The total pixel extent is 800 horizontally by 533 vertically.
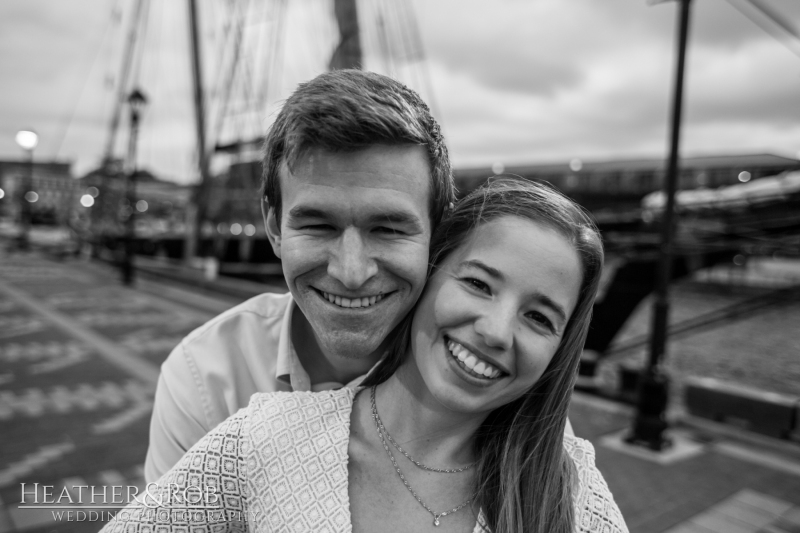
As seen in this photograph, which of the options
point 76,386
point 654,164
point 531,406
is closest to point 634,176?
point 654,164

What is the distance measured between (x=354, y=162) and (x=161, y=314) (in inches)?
403

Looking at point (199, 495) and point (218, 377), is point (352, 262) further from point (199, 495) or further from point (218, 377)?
point (218, 377)

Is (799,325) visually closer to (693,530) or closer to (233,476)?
(693,530)

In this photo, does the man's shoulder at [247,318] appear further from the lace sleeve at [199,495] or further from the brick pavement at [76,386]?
the brick pavement at [76,386]

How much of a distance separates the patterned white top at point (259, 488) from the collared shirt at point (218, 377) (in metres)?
0.40

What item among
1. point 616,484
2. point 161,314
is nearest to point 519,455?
point 616,484

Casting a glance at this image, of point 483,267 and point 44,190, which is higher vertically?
point 44,190

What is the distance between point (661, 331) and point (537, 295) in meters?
4.91

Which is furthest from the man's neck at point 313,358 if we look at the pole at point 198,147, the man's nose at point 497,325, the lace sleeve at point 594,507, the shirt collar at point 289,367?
the pole at point 198,147

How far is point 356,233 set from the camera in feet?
4.44

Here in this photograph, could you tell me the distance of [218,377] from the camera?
1.80 meters

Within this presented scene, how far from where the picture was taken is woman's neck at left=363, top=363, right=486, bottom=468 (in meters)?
1.37

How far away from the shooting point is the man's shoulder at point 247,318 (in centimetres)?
190

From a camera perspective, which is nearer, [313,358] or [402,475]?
[402,475]
